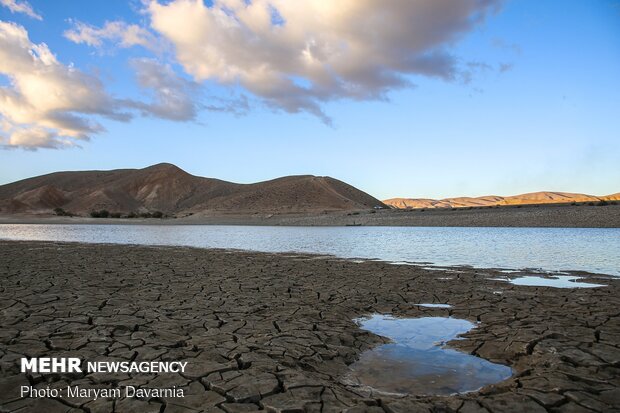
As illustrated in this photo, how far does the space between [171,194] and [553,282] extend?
116020mm

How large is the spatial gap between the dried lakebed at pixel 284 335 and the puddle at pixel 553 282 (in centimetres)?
46

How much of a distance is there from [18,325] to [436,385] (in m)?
5.44

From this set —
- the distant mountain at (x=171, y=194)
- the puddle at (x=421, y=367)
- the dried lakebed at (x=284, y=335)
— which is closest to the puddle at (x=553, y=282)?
the dried lakebed at (x=284, y=335)

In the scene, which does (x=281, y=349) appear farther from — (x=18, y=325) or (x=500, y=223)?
(x=500, y=223)

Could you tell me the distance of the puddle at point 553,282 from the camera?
9.64 m

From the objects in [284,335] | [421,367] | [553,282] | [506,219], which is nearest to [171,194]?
[506,219]

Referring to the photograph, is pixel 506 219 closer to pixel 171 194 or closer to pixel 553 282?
pixel 553 282

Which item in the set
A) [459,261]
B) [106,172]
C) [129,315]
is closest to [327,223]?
[459,261]

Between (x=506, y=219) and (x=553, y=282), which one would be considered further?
(x=506, y=219)

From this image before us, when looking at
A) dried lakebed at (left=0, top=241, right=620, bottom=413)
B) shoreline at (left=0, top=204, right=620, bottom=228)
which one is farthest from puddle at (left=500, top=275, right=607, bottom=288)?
shoreline at (left=0, top=204, right=620, bottom=228)

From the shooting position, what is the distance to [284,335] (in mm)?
5621

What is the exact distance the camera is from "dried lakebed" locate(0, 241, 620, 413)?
3.69 meters

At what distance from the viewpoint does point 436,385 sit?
4.14 metres

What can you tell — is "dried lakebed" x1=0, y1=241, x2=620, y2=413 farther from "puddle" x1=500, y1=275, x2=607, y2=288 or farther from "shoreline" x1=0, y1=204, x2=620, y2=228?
"shoreline" x1=0, y1=204, x2=620, y2=228
